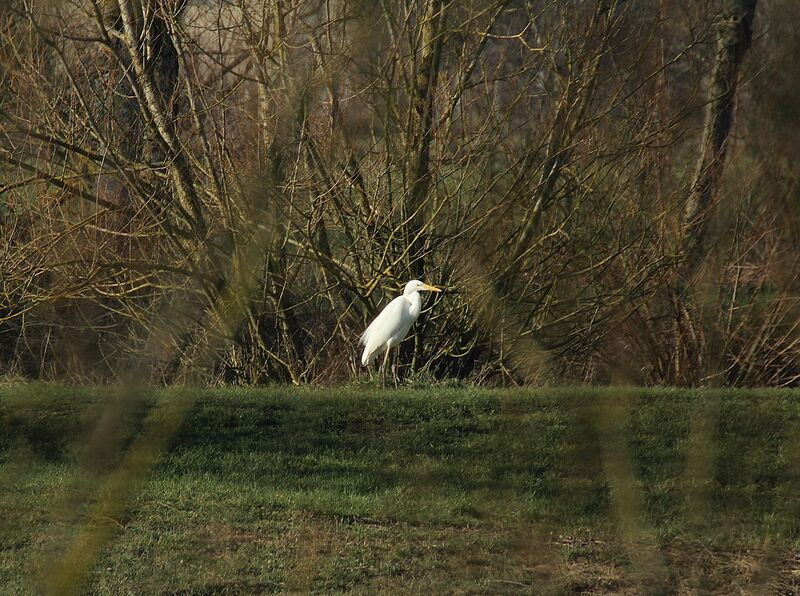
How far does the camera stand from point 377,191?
1066 centimetres

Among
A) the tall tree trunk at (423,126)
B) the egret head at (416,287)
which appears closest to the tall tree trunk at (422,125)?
the tall tree trunk at (423,126)

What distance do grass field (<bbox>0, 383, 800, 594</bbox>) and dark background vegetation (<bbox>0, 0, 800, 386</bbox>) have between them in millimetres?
1483

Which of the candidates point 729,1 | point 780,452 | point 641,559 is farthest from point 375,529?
point 729,1

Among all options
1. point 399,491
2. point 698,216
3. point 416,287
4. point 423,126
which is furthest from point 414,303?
point 698,216

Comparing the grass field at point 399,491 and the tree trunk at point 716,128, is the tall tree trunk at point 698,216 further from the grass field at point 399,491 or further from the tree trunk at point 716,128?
the grass field at point 399,491

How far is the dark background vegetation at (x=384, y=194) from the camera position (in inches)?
398

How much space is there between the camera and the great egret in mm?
9750

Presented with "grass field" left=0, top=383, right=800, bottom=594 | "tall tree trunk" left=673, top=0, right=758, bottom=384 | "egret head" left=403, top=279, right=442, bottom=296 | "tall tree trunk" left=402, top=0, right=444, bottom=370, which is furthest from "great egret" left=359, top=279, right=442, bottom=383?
"tall tree trunk" left=673, top=0, right=758, bottom=384

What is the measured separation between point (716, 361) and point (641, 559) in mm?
5676

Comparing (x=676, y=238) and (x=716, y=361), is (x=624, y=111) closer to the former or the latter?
(x=676, y=238)

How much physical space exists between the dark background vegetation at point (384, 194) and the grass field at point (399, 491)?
1.48m

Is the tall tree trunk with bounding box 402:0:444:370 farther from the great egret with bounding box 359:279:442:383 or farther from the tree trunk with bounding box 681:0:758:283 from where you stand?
the tree trunk with bounding box 681:0:758:283

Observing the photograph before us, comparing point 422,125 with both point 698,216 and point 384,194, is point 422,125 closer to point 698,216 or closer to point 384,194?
point 384,194

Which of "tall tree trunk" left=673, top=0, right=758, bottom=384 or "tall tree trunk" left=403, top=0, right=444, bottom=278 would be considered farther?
"tall tree trunk" left=673, top=0, right=758, bottom=384
